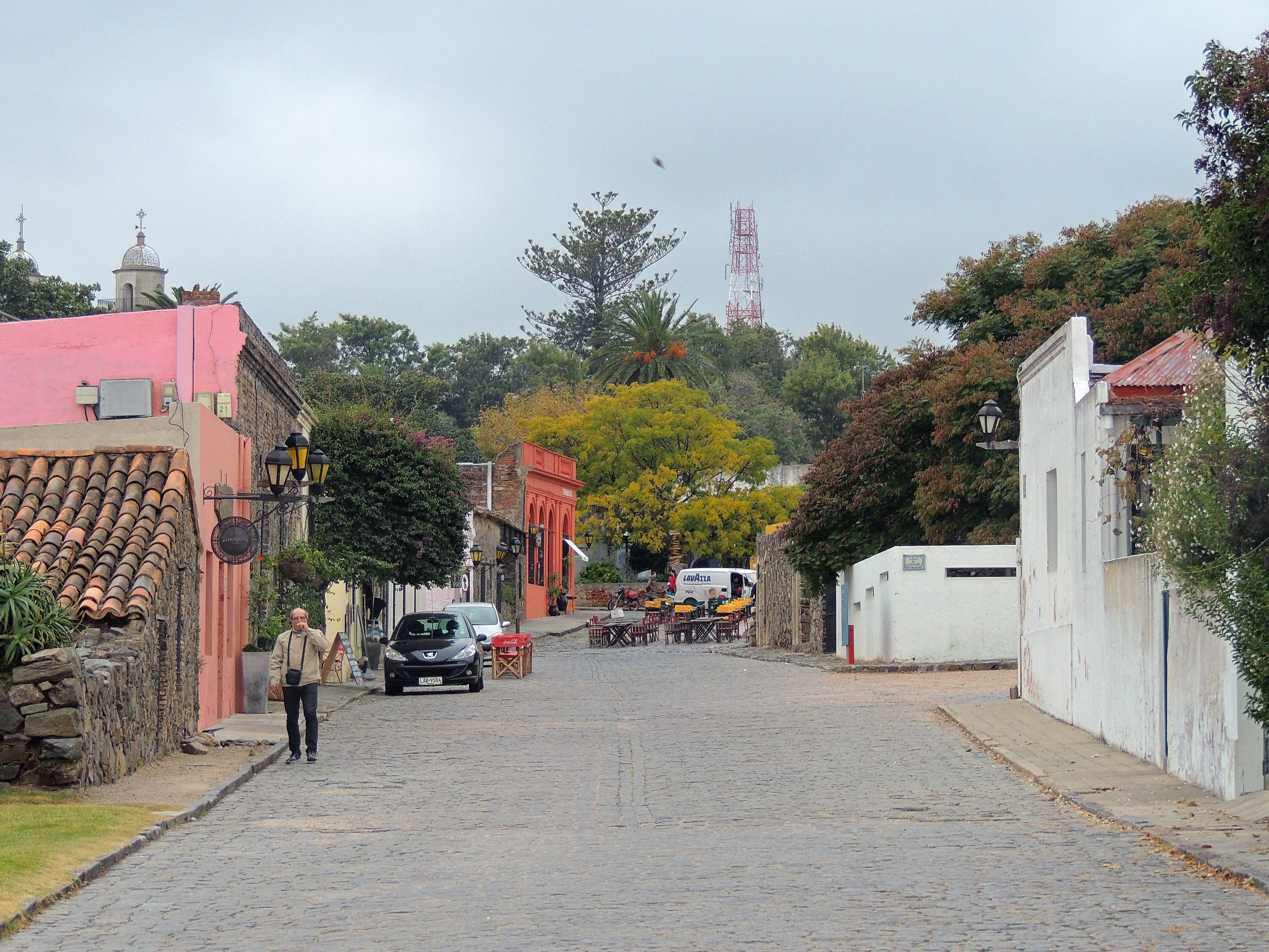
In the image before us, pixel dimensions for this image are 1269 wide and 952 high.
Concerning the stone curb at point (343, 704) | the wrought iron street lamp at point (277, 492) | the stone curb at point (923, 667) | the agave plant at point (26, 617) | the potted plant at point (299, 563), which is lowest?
the stone curb at point (343, 704)

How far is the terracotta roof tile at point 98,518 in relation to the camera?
55.6ft

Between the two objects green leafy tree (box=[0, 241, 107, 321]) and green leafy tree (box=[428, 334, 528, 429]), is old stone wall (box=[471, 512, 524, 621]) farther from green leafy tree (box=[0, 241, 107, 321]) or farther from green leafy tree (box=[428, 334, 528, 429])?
green leafy tree (box=[428, 334, 528, 429])

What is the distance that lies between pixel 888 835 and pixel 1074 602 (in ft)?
31.3

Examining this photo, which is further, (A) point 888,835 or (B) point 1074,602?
(B) point 1074,602

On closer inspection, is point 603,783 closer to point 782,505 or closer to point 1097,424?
point 1097,424

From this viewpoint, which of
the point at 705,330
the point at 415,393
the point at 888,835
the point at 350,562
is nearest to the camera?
the point at 888,835

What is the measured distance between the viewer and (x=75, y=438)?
20.4 meters

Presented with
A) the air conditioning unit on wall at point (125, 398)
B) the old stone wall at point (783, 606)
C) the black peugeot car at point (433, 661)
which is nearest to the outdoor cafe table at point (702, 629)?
the old stone wall at point (783, 606)

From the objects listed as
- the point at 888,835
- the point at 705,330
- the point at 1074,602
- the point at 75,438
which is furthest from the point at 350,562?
the point at 705,330

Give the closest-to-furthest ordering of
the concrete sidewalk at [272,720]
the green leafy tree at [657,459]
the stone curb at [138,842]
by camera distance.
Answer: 1. the stone curb at [138,842]
2. the concrete sidewalk at [272,720]
3. the green leafy tree at [657,459]

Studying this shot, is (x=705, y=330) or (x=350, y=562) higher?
(x=705, y=330)

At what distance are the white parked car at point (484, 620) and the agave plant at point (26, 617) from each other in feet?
62.4

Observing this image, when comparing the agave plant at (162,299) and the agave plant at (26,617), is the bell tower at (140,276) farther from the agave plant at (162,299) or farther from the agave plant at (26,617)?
the agave plant at (26,617)

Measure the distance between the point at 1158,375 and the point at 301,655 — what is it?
10412 millimetres
